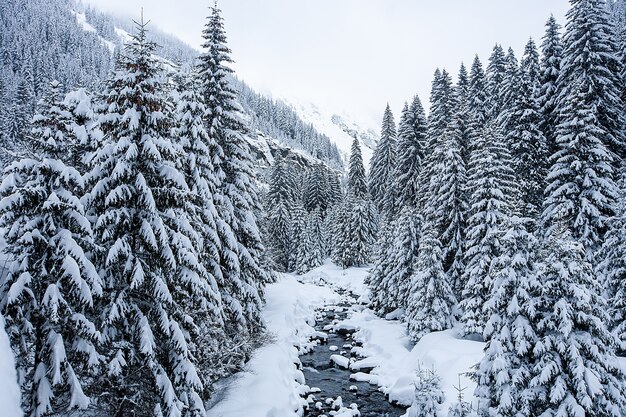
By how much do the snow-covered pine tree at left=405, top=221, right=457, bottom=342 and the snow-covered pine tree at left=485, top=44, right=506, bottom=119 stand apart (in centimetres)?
2325

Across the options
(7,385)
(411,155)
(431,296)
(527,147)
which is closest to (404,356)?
(431,296)

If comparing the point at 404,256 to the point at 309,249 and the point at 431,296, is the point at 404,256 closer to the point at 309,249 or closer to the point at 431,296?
the point at 431,296

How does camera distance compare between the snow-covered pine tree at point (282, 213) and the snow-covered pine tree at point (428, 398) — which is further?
the snow-covered pine tree at point (282, 213)

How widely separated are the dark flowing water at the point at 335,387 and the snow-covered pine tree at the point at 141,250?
9489 millimetres

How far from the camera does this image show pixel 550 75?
34562 millimetres

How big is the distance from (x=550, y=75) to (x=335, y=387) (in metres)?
31.5

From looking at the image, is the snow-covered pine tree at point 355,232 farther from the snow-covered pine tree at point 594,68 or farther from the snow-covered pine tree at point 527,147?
the snow-covered pine tree at point 594,68

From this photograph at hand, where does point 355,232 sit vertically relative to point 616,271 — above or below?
below

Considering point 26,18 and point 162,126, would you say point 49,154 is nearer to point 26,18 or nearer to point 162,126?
point 162,126

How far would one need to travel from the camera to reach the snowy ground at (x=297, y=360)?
54.3 feet

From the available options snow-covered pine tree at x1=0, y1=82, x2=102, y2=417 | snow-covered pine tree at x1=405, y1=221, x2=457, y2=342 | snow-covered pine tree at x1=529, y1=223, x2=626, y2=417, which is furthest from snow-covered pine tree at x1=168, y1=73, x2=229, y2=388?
Answer: snow-covered pine tree at x1=405, y1=221, x2=457, y2=342

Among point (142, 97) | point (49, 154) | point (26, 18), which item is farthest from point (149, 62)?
point (26, 18)

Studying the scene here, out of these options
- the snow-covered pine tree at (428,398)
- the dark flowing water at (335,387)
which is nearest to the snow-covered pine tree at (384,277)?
the dark flowing water at (335,387)

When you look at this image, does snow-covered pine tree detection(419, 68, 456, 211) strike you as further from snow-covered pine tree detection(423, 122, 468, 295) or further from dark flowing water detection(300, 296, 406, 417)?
dark flowing water detection(300, 296, 406, 417)
